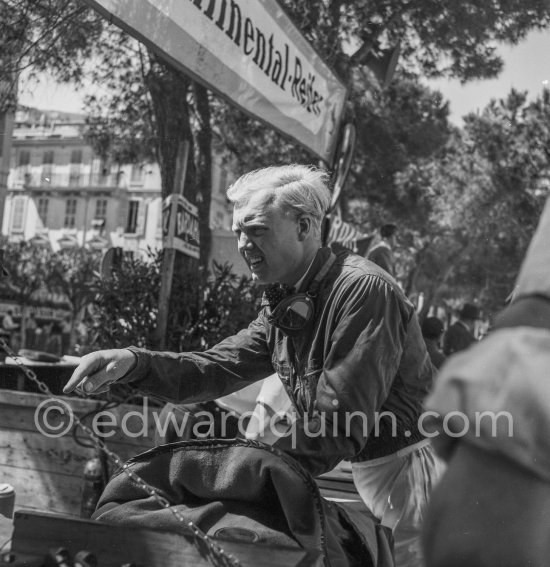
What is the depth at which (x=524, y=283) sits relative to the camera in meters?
0.81

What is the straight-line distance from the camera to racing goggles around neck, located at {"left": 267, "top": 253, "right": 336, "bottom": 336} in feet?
7.20

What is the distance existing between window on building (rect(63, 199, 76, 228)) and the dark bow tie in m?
56.5

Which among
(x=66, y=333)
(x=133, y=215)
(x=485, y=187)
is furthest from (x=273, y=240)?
(x=133, y=215)

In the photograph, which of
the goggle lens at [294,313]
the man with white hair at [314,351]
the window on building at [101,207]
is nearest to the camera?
the man with white hair at [314,351]

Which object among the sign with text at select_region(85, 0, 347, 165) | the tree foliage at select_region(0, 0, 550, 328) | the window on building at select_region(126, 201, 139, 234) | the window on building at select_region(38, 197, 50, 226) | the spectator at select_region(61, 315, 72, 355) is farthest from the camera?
the window on building at select_region(38, 197, 50, 226)

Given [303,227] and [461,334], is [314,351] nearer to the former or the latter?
[303,227]

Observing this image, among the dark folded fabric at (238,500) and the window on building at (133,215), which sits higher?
the window on building at (133,215)

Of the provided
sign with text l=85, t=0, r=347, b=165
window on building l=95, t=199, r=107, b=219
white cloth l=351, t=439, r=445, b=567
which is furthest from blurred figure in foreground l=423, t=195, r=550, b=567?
window on building l=95, t=199, r=107, b=219

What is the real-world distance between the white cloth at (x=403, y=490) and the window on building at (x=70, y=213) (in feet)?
186

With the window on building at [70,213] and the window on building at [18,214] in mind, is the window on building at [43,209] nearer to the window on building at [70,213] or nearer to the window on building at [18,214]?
the window on building at [18,214]

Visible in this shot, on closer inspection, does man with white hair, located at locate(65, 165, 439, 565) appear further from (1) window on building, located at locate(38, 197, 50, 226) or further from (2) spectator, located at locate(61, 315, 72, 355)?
(1) window on building, located at locate(38, 197, 50, 226)

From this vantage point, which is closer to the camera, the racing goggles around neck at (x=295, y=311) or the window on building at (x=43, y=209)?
the racing goggles around neck at (x=295, y=311)

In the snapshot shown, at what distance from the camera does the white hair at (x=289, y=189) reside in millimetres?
2395

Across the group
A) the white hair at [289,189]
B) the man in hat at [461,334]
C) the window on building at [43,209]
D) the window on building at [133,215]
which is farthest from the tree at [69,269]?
the white hair at [289,189]
